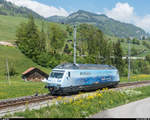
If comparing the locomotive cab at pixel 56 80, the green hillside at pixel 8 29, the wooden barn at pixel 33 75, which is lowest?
the wooden barn at pixel 33 75

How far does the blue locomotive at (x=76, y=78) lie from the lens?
25578mm

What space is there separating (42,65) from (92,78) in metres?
59.5

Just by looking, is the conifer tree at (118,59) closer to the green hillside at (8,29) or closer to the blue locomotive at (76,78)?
the blue locomotive at (76,78)

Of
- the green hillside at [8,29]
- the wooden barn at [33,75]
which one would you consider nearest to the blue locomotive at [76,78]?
the wooden barn at [33,75]

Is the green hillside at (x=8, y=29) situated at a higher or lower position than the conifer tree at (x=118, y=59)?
higher

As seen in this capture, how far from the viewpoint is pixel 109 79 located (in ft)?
116

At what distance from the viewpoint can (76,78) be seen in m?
27.4

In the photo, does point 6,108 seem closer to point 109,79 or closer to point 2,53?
point 109,79

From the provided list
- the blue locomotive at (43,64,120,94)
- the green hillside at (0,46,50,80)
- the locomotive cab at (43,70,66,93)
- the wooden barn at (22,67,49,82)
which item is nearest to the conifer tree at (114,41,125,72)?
the green hillside at (0,46,50,80)

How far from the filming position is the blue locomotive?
25.6 meters

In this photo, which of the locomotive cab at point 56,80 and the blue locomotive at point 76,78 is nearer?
the locomotive cab at point 56,80

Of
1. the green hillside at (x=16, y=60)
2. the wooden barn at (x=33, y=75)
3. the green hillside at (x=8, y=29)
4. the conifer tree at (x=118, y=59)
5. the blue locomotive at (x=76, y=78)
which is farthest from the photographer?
the green hillside at (x=8, y=29)

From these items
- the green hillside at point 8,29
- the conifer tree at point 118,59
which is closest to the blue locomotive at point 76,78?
the conifer tree at point 118,59

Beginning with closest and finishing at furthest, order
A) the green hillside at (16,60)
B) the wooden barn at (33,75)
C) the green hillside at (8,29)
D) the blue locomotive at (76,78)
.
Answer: the blue locomotive at (76,78), the wooden barn at (33,75), the green hillside at (16,60), the green hillside at (8,29)
